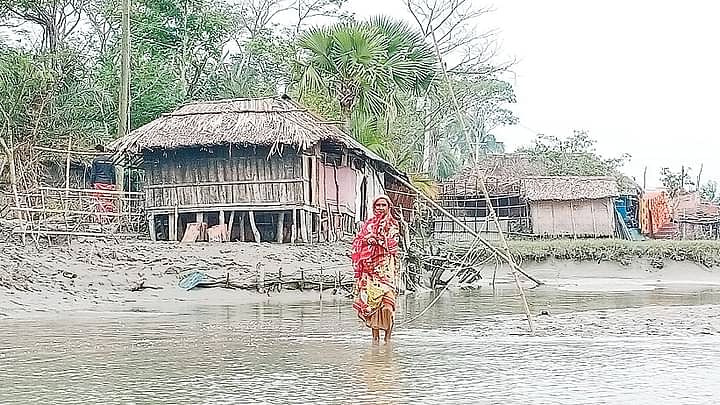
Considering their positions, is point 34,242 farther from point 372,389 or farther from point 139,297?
point 372,389

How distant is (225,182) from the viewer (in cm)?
2658

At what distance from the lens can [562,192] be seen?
42.9 metres

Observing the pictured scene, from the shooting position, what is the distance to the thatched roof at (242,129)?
24969 millimetres

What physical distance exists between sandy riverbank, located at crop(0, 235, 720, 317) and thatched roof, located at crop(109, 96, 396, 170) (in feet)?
9.71

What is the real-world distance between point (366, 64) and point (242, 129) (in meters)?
3.87

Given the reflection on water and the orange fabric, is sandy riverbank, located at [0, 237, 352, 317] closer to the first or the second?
the reflection on water

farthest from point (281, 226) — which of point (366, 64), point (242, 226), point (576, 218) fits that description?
point (576, 218)

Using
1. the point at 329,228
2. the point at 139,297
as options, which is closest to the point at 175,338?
the point at 139,297

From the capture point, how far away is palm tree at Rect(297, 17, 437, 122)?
2612cm

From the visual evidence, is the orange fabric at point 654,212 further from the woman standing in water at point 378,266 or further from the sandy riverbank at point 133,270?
the woman standing in water at point 378,266

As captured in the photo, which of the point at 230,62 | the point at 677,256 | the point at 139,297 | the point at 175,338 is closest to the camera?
the point at 175,338

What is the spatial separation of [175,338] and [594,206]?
34.4m

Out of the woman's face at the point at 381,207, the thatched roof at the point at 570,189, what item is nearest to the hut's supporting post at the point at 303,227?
the woman's face at the point at 381,207

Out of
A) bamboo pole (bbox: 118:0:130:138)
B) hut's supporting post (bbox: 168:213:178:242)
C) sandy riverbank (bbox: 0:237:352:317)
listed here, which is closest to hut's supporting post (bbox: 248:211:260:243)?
sandy riverbank (bbox: 0:237:352:317)
